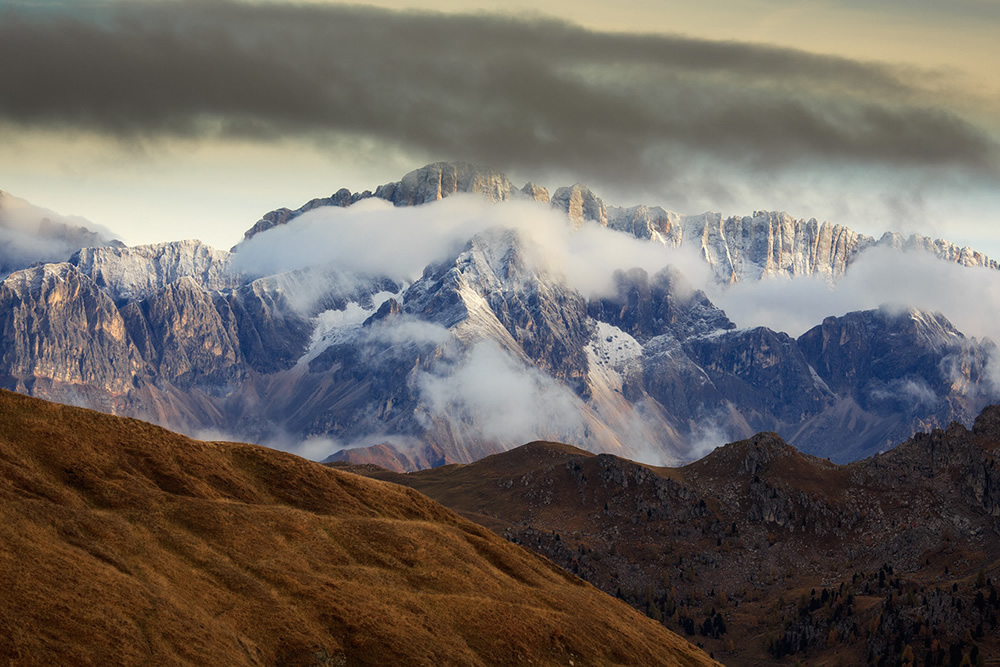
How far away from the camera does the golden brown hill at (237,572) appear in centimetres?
10769

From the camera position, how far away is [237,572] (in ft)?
427

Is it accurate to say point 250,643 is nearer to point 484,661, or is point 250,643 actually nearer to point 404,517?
point 484,661

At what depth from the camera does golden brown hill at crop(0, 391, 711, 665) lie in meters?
108

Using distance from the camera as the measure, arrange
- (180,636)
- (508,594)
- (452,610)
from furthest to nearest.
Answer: (508,594) → (452,610) → (180,636)

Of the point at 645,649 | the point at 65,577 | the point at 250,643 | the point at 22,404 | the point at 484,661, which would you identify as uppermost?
the point at 22,404

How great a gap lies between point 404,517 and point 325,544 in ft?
Answer: 130

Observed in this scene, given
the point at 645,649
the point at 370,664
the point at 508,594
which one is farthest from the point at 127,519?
the point at 645,649

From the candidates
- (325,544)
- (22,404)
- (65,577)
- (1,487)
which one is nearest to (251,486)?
(325,544)

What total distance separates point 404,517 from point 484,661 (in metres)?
56.7

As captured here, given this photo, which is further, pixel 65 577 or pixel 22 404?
pixel 22 404

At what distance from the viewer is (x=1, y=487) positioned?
12450 cm

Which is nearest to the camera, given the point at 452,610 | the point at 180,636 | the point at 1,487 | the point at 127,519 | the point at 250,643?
the point at 180,636

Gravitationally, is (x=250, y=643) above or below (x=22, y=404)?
below

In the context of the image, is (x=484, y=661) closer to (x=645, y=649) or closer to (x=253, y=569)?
(x=253, y=569)
